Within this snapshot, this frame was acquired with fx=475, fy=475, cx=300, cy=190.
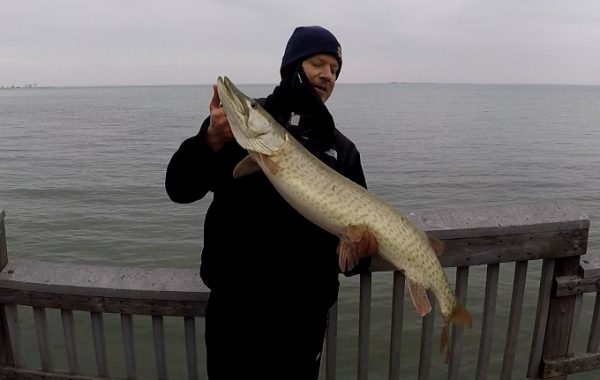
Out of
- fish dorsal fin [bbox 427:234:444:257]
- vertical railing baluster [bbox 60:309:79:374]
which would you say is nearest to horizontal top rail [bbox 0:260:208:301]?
vertical railing baluster [bbox 60:309:79:374]

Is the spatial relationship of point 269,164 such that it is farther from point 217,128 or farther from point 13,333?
point 13,333

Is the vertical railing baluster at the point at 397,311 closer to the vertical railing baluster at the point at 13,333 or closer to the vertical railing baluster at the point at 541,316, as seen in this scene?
the vertical railing baluster at the point at 541,316

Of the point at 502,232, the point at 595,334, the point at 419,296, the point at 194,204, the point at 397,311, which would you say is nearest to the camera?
the point at 419,296

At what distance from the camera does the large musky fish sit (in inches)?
88.2

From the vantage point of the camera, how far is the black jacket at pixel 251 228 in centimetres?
238

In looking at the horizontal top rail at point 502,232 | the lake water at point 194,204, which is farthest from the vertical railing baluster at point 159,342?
the lake water at point 194,204

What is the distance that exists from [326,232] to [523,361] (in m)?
5.79

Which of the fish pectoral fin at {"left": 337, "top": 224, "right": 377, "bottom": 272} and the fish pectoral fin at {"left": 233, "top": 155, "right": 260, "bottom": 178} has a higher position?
the fish pectoral fin at {"left": 233, "top": 155, "right": 260, "bottom": 178}

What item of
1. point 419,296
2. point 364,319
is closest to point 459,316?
point 419,296

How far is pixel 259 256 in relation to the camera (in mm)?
2404

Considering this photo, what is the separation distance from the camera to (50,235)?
43.5ft

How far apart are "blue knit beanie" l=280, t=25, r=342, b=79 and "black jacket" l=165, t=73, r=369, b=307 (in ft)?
0.65

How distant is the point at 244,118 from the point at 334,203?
61 cm

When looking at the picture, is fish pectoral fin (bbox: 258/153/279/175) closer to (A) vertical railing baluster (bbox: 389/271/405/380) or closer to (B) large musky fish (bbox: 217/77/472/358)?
(B) large musky fish (bbox: 217/77/472/358)
